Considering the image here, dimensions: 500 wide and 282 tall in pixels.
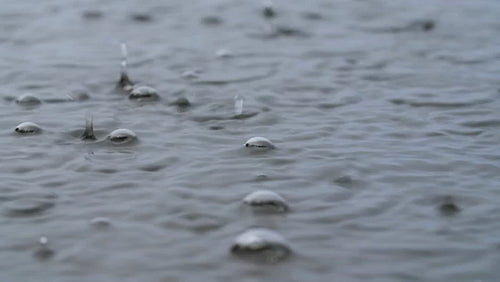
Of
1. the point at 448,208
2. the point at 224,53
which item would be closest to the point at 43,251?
the point at 448,208

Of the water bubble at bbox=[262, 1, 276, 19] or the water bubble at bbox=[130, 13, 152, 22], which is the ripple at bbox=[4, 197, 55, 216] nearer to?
the water bubble at bbox=[130, 13, 152, 22]

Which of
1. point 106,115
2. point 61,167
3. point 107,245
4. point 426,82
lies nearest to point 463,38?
point 426,82

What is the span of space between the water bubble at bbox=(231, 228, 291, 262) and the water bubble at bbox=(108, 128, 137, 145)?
59.4 inches

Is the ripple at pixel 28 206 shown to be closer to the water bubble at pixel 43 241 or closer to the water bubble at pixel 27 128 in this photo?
the water bubble at pixel 43 241

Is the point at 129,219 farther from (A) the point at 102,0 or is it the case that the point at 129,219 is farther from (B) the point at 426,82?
(A) the point at 102,0

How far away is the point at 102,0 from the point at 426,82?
13.9 ft

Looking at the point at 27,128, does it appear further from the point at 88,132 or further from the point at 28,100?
the point at 28,100

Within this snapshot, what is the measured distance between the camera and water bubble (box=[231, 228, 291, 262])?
127 inches

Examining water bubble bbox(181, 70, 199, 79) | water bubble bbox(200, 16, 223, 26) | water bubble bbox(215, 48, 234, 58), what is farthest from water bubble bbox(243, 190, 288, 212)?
water bubble bbox(200, 16, 223, 26)

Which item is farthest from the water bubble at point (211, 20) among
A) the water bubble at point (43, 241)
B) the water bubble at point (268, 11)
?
the water bubble at point (43, 241)

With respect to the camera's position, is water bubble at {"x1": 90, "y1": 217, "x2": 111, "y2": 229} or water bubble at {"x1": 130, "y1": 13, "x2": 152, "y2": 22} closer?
water bubble at {"x1": 90, "y1": 217, "x2": 111, "y2": 229}

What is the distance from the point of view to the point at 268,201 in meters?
3.71

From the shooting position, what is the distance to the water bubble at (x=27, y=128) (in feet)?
15.7

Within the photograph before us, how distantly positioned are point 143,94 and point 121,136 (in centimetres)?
93
